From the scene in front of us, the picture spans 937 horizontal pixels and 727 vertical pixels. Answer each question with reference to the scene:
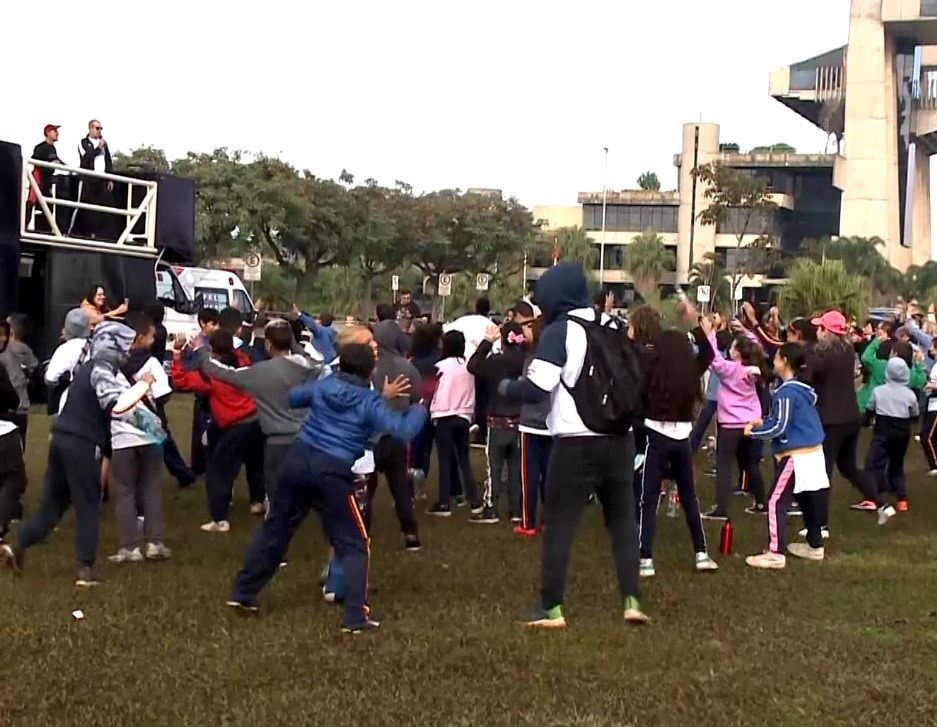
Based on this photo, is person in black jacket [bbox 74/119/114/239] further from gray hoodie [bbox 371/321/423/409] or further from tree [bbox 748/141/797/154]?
tree [bbox 748/141/797/154]

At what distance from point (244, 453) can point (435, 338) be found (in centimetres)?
217

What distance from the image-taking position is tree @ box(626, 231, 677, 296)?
87.1 metres

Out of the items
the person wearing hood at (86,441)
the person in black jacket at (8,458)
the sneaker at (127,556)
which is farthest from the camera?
the sneaker at (127,556)

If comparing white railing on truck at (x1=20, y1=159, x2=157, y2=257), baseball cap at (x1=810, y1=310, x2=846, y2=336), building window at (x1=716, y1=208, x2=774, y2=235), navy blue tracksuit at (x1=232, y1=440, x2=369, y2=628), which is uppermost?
building window at (x1=716, y1=208, x2=774, y2=235)

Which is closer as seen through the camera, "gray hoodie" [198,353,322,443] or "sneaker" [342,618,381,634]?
"sneaker" [342,618,381,634]

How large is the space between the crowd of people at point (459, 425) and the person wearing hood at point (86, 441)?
1 cm

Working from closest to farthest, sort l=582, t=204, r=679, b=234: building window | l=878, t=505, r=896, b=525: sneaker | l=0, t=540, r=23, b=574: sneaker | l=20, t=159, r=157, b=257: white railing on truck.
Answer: l=0, t=540, r=23, b=574: sneaker, l=878, t=505, r=896, b=525: sneaker, l=20, t=159, r=157, b=257: white railing on truck, l=582, t=204, r=679, b=234: building window

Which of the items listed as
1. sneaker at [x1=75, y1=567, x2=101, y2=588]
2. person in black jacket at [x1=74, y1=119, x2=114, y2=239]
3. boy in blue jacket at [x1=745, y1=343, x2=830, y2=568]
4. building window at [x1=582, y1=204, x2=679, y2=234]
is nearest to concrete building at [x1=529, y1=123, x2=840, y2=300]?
building window at [x1=582, y1=204, x2=679, y2=234]

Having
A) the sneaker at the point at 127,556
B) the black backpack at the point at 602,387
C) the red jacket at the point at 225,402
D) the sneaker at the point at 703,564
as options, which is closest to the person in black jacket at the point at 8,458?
the sneaker at the point at 127,556

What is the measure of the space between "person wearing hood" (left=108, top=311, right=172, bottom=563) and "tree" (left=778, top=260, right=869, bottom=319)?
34.4 metres

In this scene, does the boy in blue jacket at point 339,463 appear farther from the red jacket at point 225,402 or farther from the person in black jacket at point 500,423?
the person in black jacket at point 500,423

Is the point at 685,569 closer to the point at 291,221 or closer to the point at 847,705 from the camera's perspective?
the point at 847,705

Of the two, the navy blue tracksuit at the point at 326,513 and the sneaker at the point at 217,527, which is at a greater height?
the navy blue tracksuit at the point at 326,513

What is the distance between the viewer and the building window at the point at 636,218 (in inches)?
3718
